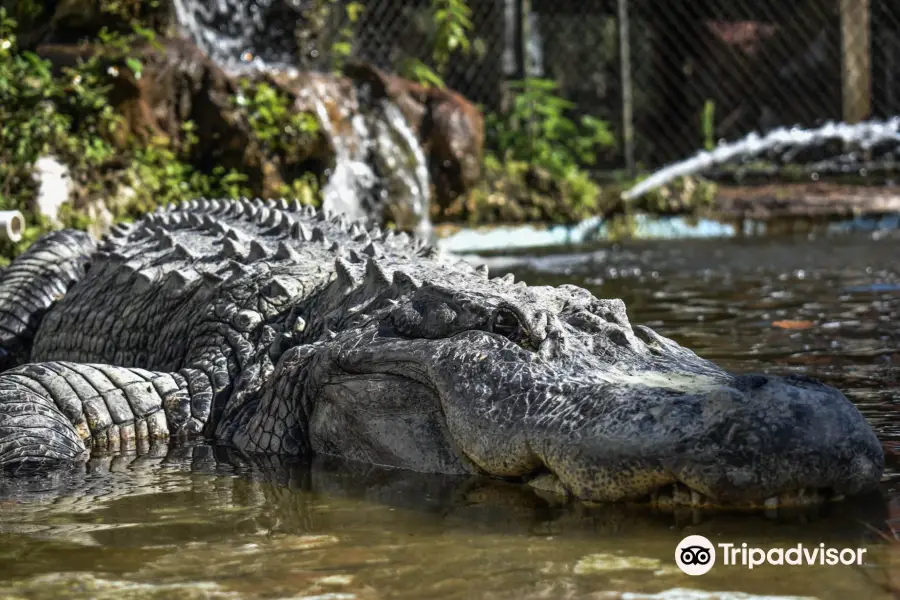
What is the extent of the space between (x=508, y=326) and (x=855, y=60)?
12.2m

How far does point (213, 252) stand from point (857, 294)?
12.5 feet

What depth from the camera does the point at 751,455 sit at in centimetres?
233

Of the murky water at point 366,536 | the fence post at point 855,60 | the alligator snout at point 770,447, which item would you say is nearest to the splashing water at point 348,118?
the fence post at point 855,60

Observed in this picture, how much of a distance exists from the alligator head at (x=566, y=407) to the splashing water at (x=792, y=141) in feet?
33.5

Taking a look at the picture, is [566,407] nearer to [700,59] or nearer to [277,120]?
[277,120]

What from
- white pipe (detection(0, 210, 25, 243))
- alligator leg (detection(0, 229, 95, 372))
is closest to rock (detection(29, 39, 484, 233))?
white pipe (detection(0, 210, 25, 243))

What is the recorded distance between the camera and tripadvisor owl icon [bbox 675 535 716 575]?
2.16 m

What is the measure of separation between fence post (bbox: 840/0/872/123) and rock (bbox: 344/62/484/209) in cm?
550

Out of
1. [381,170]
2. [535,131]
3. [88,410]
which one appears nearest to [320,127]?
[381,170]

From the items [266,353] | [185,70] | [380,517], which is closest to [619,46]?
[185,70]

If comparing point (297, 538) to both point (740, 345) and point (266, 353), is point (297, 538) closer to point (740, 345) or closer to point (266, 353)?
point (266, 353)

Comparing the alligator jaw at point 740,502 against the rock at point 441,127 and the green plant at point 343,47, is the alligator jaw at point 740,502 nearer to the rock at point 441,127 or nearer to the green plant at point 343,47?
the rock at point 441,127

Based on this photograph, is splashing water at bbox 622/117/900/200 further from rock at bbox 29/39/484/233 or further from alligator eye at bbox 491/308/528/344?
alligator eye at bbox 491/308/528/344

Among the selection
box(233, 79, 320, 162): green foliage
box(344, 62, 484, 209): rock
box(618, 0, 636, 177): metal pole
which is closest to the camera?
box(233, 79, 320, 162): green foliage
